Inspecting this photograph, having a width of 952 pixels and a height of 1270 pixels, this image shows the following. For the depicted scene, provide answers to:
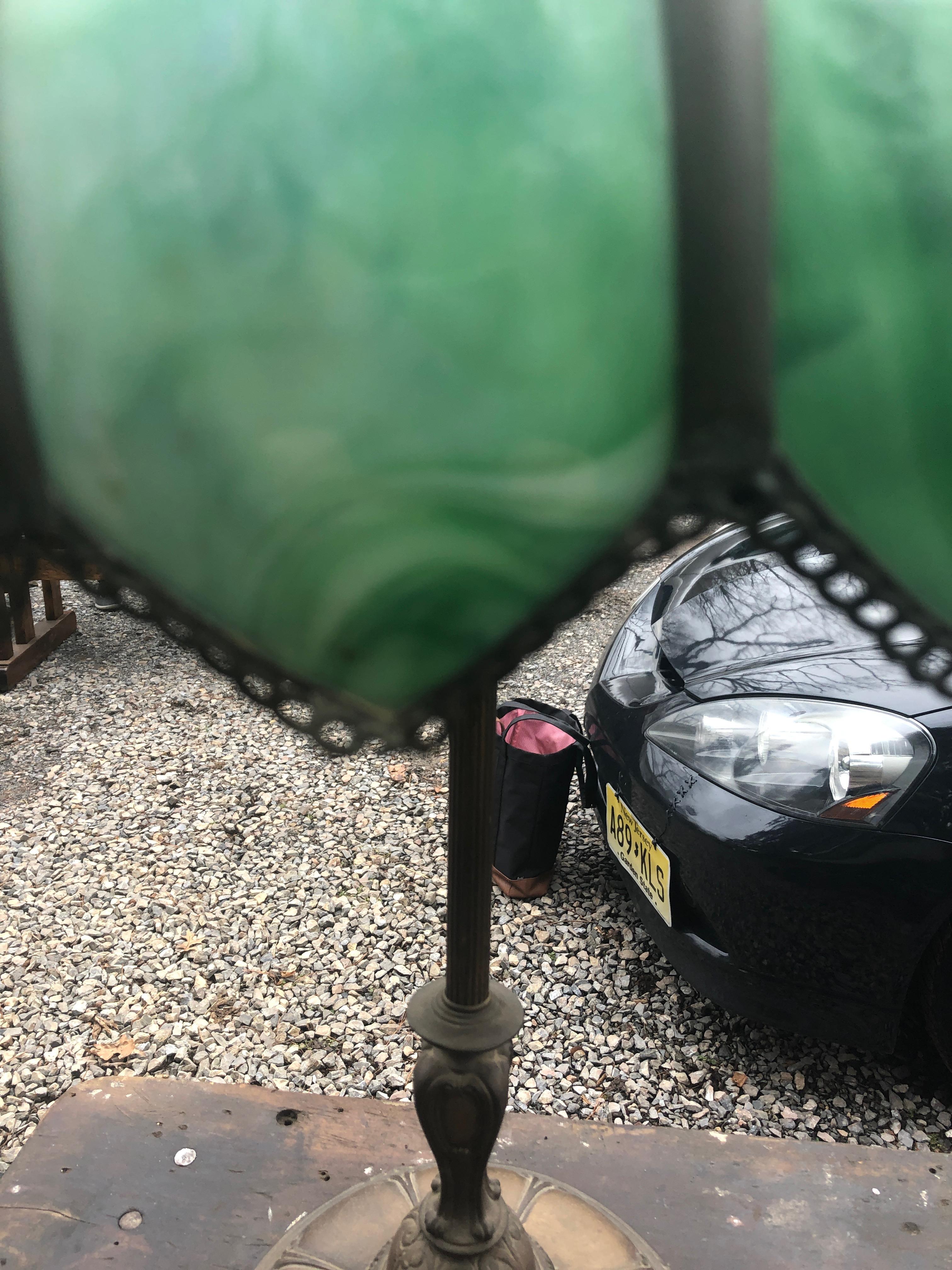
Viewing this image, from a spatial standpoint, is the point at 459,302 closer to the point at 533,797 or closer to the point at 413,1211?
the point at 413,1211

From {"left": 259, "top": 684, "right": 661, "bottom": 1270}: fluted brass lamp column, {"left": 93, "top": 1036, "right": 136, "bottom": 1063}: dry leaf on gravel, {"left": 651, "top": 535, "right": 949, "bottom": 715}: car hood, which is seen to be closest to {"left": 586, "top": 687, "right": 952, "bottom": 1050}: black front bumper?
{"left": 651, "top": 535, "right": 949, "bottom": 715}: car hood

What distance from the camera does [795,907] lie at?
1.55m

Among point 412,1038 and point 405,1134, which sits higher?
point 405,1134

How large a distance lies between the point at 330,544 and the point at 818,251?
8.7 inches

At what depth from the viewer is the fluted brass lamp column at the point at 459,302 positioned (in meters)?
0.34

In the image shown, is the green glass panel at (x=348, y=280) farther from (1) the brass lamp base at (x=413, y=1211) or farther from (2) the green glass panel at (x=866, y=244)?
(1) the brass lamp base at (x=413, y=1211)

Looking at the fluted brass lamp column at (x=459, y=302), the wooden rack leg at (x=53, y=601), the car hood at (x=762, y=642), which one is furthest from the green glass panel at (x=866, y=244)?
the wooden rack leg at (x=53, y=601)

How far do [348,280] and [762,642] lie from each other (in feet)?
5.30

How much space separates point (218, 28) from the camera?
34cm

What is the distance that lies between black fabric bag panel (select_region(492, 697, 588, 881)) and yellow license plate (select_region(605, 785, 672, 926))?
0.19 meters

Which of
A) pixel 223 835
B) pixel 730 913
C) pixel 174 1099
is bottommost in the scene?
pixel 223 835

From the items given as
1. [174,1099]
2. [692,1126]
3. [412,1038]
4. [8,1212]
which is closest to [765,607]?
[692,1126]

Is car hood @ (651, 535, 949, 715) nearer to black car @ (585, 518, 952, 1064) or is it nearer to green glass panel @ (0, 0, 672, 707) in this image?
black car @ (585, 518, 952, 1064)

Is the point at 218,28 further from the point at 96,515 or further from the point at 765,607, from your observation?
the point at 765,607
